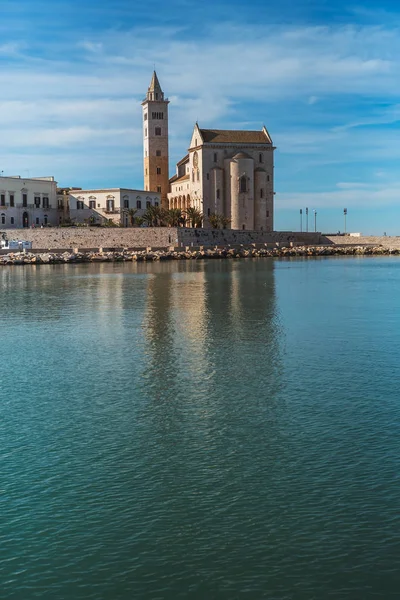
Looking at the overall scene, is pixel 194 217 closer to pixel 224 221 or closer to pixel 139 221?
pixel 224 221

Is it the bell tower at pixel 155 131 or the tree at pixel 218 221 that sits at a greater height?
the bell tower at pixel 155 131

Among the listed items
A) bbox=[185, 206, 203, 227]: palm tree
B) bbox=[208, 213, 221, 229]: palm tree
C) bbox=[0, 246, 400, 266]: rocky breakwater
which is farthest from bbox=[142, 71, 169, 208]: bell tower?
bbox=[0, 246, 400, 266]: rocky breakwater

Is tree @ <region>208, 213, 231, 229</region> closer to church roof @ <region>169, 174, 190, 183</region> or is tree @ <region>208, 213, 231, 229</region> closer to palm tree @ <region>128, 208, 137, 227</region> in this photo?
church roof @ <region>169, 174, 190, 183</region>

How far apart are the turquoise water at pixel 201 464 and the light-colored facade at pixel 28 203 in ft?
165

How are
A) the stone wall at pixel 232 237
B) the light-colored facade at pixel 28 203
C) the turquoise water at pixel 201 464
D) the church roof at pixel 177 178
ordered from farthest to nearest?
the church roof at pixel 177 178 < the stone wall at pixel 232 237 < the light-colored facade at pixel 28 203 < the turquoise water at pixel 201 464

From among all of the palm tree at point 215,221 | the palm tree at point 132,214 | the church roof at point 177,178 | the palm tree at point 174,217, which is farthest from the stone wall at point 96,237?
the church roof at point 177,178

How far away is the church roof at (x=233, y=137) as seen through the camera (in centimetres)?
7356

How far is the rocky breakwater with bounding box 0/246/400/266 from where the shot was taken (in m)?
59.8

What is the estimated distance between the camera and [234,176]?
7288 cm

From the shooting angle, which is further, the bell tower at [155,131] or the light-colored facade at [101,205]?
the bell tower at [155,131]

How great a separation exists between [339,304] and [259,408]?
17.0 metres

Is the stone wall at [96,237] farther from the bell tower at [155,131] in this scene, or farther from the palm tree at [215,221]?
the bell tower at [155,131]

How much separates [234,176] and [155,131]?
1146cm

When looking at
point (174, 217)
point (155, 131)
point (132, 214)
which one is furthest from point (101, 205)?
point (155, 131)
